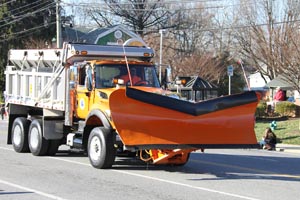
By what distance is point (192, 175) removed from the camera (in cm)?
1242

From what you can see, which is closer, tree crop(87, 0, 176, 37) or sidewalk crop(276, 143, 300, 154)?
sidewalk crop(276, 143, 300, 154)

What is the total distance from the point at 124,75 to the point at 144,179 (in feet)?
10.5

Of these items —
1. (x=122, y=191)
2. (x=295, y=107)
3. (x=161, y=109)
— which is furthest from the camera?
(x=295, y=107)

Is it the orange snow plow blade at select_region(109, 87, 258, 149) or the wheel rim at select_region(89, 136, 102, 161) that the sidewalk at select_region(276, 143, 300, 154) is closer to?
the orange snow plow blade at select_region(109, 87, 258, 149)

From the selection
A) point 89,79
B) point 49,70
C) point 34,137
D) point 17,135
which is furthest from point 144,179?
point 17,135

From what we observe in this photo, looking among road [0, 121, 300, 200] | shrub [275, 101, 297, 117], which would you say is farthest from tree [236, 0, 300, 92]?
road [0, 121, 300, 200]

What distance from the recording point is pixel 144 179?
1166 centimetres

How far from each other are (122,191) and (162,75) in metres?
5.58

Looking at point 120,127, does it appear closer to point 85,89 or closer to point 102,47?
point 85,89

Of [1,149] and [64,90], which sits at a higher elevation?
[64,90]

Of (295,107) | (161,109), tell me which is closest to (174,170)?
(161,109)

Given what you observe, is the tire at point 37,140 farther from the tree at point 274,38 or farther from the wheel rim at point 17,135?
the tree at point 274,38

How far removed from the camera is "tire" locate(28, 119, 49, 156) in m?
15.5

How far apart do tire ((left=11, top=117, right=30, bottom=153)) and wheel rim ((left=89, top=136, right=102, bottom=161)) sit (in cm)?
405
